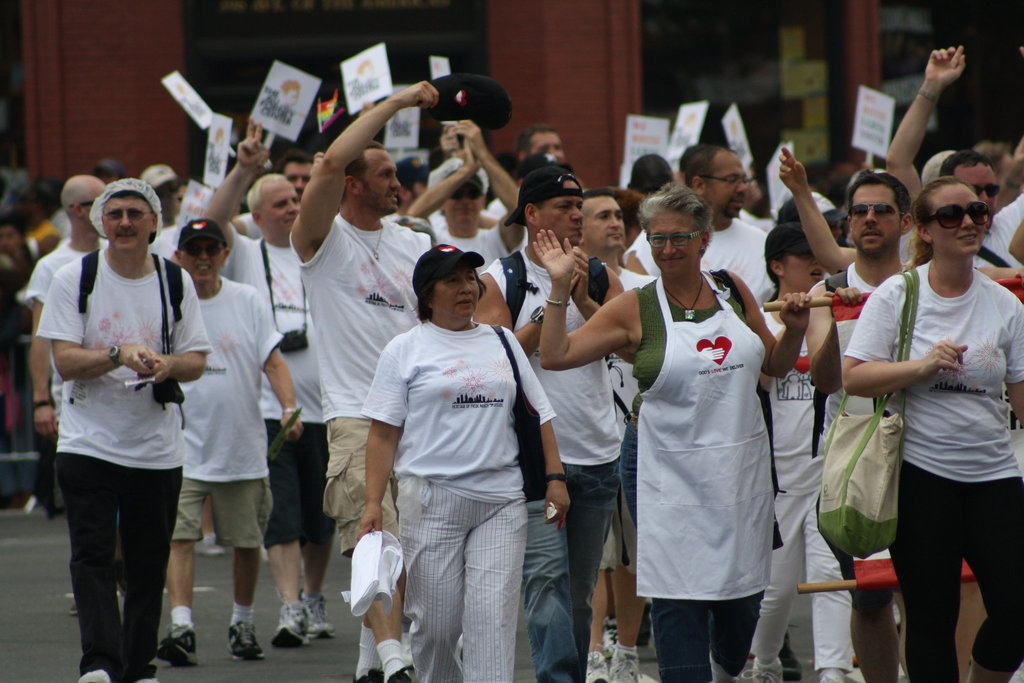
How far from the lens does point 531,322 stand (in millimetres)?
6129

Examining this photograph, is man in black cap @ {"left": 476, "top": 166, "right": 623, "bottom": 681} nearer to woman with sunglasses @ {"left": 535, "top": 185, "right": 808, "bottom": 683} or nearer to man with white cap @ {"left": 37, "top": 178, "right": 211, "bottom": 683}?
woman with sunglasses @ {"left": 535, "top": 185, "right": 808, "bottom": 683}

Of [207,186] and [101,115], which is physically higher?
[101,115]

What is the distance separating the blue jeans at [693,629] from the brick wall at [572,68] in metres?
10.7

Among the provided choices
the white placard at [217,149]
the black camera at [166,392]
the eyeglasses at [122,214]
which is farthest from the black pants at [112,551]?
the white placard at [217,149]

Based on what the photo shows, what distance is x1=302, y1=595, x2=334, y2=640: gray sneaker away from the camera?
8.27 m

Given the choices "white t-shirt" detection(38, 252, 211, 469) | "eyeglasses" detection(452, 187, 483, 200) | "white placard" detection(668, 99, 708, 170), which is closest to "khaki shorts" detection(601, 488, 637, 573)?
"white t-shirt" detection(38, 252, 211, 469)

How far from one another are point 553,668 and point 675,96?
11.9 meters

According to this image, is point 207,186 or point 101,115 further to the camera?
point 101,115

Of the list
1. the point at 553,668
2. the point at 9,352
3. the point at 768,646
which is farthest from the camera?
the point at 9,352

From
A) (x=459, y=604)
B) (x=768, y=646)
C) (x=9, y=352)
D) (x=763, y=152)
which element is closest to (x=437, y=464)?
(x=459, y=604)

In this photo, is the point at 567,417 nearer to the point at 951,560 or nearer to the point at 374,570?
the point at 374,570

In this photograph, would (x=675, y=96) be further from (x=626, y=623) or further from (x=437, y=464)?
(x=437, y=464)

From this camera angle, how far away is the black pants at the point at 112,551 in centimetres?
651

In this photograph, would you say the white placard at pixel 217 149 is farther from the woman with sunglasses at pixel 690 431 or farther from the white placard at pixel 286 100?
the woman with sunglasses at pixel 690 431
